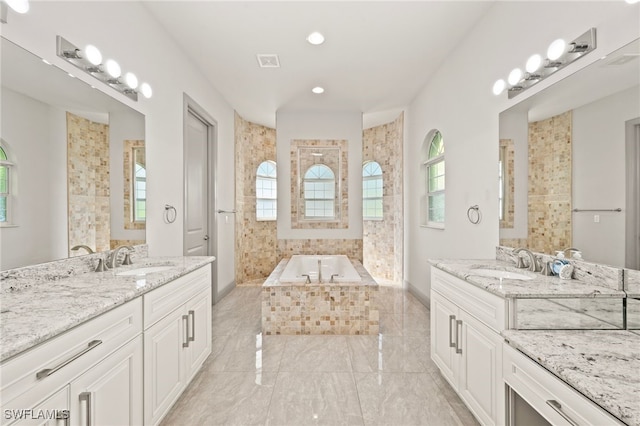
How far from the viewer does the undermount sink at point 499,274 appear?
1789 mm

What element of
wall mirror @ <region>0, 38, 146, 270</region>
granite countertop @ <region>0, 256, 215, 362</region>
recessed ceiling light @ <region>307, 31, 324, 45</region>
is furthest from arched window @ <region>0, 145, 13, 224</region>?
recessed ceiling light @ <region>307, 31, 324, 45</region>

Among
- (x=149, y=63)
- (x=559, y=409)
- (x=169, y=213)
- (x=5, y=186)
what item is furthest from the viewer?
(x=169, y=213)

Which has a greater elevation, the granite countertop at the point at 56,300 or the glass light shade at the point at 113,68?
the glass light shade at the point at 113,68

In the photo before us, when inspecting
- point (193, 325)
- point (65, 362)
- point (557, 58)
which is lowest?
point (193, 325)

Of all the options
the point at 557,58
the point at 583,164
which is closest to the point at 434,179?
the point at 557,58

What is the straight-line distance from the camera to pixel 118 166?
1993 mm

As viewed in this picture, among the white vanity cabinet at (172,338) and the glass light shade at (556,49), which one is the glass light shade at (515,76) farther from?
the white vanity cabinet at (172,338)

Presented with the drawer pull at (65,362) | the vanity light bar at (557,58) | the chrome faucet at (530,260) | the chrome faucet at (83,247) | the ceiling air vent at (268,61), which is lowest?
the drawer pull at (65,362)

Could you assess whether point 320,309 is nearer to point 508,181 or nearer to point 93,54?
point 508,181

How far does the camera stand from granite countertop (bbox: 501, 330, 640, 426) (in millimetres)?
781

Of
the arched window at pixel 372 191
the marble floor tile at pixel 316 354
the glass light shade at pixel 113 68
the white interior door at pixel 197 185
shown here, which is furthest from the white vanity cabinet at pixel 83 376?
the arched window at pixel 372 191

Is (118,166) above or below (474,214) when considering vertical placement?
above

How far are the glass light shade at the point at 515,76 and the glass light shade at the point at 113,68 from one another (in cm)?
268

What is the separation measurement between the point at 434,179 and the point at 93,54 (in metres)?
3.52
